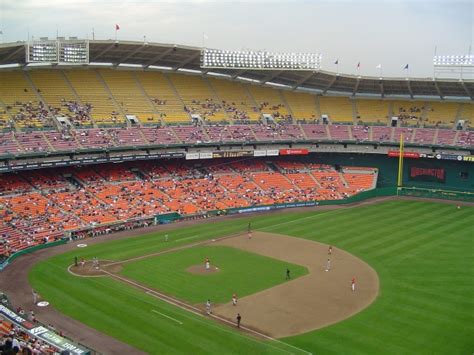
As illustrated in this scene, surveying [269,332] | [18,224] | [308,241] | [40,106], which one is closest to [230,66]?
[40,106]

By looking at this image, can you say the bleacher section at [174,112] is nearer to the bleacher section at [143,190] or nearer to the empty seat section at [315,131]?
the empty seat section at [315,131]

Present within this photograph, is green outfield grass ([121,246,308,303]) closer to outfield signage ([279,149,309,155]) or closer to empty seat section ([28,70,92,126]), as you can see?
empty seat section ([28,70,92,126])

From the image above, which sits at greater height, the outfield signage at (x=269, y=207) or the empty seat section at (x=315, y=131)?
the empty seat section at (x=315, y=131)

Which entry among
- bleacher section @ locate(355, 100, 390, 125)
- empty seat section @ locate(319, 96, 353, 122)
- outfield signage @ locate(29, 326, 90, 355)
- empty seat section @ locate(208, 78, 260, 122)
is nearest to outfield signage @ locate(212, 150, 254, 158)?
empty seat section @ locate(208, 78, 260, 122)

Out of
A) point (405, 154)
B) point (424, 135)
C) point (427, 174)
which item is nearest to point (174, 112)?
point (405, 154)

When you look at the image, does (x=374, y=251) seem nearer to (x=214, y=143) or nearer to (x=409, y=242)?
(x=409, y=242)

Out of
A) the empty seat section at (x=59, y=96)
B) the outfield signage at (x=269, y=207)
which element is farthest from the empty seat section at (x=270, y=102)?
the empty seat section at (x=59, y=96)
